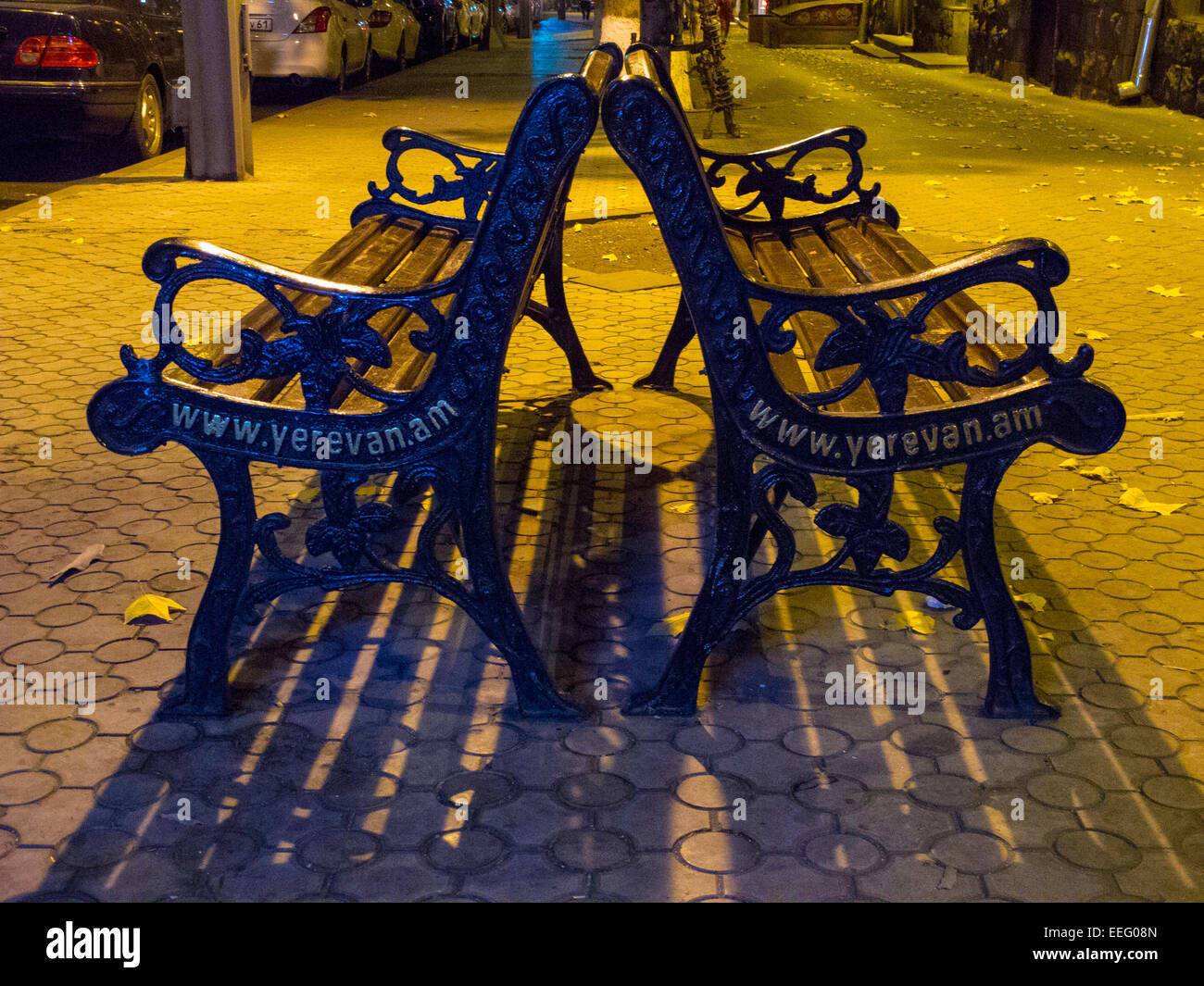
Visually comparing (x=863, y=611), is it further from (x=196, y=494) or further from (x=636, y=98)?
(x=196, y=494)

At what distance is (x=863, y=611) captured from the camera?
385 centimetres

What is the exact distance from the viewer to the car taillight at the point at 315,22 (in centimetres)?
1587

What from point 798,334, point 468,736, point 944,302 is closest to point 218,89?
point 798,334

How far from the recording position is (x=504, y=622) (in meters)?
3.21

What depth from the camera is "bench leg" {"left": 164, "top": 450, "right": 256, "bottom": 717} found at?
3176 millimetres

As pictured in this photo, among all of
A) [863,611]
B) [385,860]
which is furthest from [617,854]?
[863,611]

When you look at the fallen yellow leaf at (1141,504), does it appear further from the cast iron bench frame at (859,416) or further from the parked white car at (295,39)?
the parked white car at (295,39)

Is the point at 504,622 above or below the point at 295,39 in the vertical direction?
below

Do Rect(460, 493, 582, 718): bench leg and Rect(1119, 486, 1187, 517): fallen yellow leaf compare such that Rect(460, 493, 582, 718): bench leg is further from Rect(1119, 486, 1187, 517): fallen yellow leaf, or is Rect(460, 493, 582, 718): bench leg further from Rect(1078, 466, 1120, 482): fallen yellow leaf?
Rect(1078, 466, 1120, 482): fallen yellow leaf

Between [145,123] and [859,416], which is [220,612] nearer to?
[859,416]

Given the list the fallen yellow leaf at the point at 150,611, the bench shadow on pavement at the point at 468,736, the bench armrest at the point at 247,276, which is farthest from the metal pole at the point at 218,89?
the bench armrest at the point at 247,276

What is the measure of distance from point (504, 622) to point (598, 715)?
0.32 meters

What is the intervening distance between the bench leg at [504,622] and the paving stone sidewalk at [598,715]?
0.23ft

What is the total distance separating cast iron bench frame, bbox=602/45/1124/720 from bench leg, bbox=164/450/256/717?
993 mm
